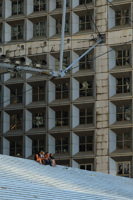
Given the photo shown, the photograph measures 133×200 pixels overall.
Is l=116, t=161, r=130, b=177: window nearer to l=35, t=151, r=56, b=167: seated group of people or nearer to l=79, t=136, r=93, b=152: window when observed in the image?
l=79, t=136, r=93, b=152: window

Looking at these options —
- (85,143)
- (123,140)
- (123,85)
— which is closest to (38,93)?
(85,143)

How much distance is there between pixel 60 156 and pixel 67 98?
6.66 meters

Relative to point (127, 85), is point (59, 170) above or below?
below

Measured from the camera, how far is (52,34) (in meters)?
65.4

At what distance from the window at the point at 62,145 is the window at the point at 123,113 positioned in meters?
6.63

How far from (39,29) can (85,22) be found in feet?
19.2

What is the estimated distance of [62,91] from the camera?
212ft

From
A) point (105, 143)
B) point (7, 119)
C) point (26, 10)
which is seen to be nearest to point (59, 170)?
point (105, 143)

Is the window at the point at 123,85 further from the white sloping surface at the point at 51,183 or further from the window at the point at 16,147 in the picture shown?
the white sloping surface at the point at 51,183

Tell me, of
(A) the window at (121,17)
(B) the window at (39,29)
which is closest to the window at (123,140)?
(A) the window at (121,17)

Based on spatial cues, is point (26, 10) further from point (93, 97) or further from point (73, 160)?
point (73, 160)

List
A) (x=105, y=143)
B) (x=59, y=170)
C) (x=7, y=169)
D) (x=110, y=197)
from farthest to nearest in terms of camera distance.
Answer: (x=105, y=143), (x=59, y=170), (x=7, y=169), (x=110, y=197)

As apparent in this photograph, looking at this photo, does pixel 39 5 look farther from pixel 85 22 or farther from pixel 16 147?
pixel 16 147

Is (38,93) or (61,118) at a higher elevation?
(38,93)
